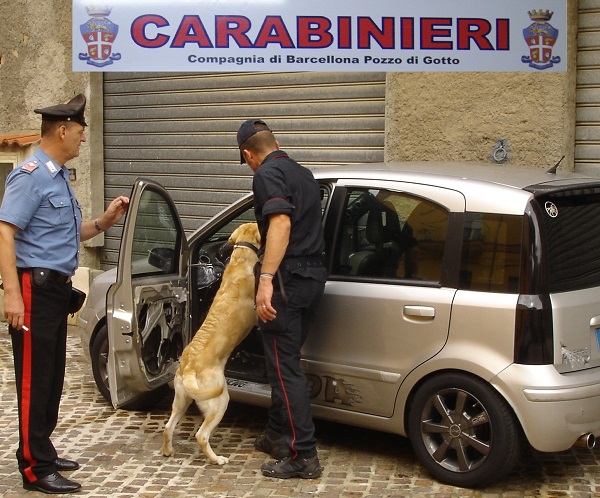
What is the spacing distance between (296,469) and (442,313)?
1157 mm

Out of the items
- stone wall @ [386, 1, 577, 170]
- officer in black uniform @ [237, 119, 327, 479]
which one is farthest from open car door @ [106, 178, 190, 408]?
stone wall @ [386, 1, 577, 170]

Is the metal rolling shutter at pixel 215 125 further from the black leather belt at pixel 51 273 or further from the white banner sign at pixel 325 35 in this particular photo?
the black leather belt at pixel 51 273

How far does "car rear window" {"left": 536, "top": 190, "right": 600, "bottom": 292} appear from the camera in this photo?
463 cm

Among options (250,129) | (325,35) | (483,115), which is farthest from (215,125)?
(250,129)

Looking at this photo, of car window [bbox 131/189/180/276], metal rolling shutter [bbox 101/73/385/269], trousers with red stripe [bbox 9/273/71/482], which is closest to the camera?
trousers with red stripe [bbox 9/273/71/482]

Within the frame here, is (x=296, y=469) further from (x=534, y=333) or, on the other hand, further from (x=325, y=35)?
(x=325, y=35)

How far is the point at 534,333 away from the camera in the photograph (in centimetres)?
448

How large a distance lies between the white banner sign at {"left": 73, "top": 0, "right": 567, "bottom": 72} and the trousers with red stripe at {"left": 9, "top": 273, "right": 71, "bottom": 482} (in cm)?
429

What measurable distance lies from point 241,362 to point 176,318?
19.3 inches

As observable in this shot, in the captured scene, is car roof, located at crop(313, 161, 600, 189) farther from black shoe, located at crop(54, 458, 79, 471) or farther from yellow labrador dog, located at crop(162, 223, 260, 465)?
black shoe, located at crop(54, 458, 79, 471)

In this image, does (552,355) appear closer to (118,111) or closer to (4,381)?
(4,381)

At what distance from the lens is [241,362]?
5.84 metres

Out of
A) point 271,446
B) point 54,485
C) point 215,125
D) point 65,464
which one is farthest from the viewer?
point 215,125

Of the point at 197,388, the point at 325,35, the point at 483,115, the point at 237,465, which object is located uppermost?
the point at 325,35
